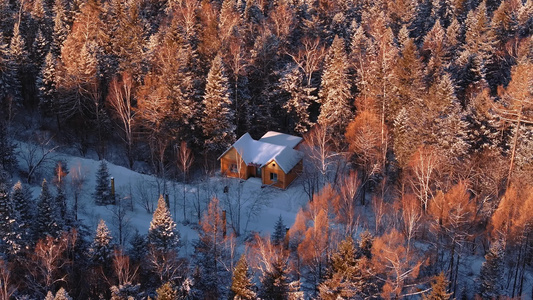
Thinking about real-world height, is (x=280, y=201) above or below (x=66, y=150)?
below

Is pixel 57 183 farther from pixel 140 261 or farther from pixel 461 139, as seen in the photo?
pixel 461 139

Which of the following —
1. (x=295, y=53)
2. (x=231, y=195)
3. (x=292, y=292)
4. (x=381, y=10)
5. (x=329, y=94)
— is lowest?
(x=292, y=292)

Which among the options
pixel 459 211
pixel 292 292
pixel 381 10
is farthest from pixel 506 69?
pixel 292 292

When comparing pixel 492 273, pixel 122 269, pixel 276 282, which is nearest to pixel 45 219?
pixel 122 269

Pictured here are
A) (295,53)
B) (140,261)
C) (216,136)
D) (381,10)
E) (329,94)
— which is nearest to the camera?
(140,261)

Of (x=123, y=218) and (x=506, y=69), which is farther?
(x=506, y=69)

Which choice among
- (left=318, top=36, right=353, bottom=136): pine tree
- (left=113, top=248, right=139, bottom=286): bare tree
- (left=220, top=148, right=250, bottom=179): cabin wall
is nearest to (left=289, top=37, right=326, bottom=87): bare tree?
(left=318, top=36, right=353, bottom=136): pine tree

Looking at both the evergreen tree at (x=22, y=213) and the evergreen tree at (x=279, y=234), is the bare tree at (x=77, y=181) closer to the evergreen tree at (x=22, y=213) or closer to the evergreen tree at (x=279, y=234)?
the evergreen tree at (x=22, y=213)

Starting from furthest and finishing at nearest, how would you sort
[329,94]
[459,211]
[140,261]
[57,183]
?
[329,94]
[57,183]
[459,211]
[140,261]
